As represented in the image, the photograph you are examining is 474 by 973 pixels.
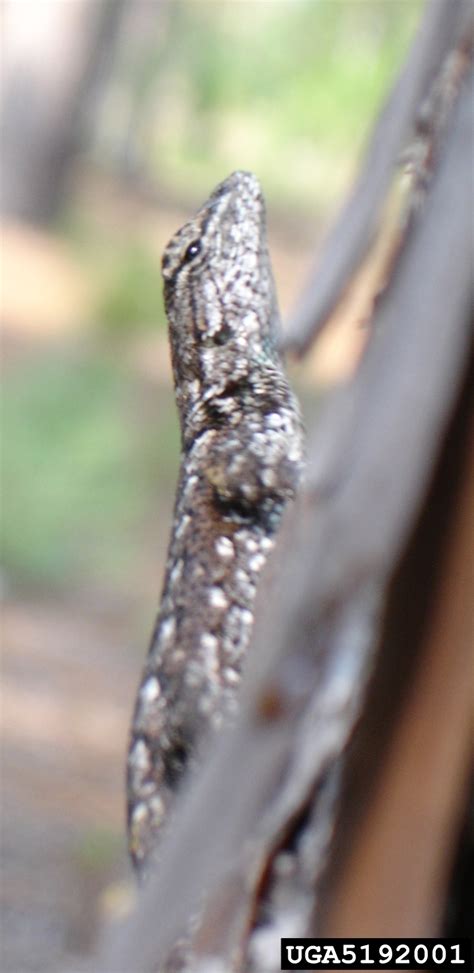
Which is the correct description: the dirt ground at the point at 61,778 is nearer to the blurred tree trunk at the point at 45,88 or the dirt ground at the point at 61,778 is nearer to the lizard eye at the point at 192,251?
the lizard eye at the point at 192,251

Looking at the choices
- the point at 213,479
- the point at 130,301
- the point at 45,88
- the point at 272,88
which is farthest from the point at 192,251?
the point at 272,88

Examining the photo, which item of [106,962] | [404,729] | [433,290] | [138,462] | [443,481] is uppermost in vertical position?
[138,462]

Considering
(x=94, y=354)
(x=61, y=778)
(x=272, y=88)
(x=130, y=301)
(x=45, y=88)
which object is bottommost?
(x=61, y=778)

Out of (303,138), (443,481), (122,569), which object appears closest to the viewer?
(443,481)

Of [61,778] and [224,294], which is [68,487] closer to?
[61,778]

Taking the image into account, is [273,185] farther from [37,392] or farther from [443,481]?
[443,481]

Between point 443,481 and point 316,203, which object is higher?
point 316,203

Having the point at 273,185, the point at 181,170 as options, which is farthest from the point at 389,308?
the point at 181,170

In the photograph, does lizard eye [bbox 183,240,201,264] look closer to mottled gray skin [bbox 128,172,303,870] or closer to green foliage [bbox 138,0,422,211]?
mottled gray skin [bbox 128,172,303,870]
